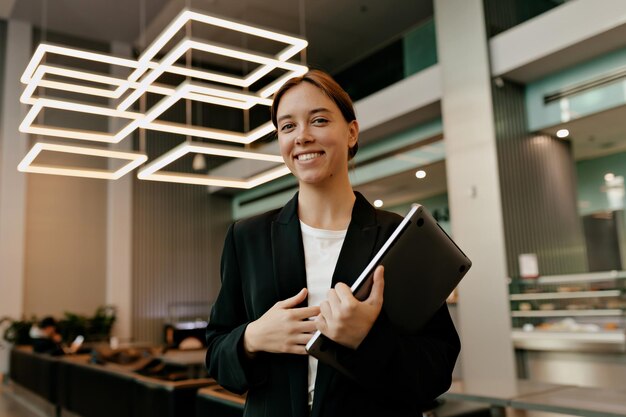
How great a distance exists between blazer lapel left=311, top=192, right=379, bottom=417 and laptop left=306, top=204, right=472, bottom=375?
0.08m

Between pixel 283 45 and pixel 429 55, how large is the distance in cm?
425

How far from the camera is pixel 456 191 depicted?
7.03 m

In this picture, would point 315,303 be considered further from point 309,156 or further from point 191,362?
point 191,362

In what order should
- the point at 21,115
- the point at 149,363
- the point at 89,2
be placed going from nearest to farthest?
the point at 149,363 < the point at 89,2 < the point at 21,115

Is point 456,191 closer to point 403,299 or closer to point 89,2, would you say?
point 403,299

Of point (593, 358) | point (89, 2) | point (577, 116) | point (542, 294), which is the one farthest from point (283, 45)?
point (593, 358)

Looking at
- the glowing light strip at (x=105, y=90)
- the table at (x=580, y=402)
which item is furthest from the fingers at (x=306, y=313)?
the glowing light strip at (x=105, y=90)

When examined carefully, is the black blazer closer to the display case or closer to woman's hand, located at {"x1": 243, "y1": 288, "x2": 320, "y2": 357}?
woman's hand, located at {"x1": 243, "y1": 288, "x2": 320, "y2": 357}

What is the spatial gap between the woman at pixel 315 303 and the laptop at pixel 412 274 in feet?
0.07

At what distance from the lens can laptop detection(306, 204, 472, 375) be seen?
812 mm

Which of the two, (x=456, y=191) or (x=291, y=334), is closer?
(x=291, y=334)

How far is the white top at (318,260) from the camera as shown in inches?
37.0

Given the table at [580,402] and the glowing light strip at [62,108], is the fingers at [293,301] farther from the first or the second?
the glowing light strip at [62,108]

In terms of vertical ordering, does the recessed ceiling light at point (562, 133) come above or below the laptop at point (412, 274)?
above
